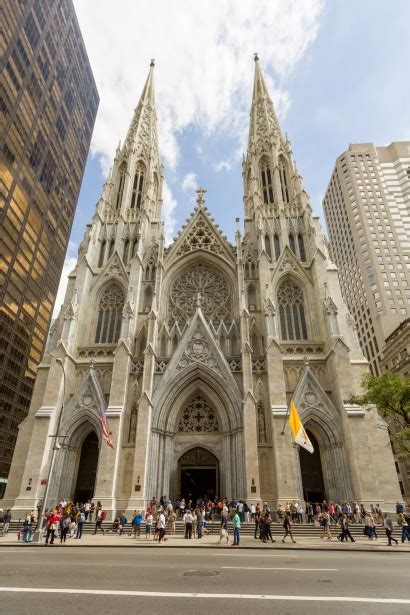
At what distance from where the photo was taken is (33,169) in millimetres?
50875

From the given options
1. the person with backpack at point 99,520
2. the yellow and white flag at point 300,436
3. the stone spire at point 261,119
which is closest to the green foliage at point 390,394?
the yellow and white flag at point 300,436

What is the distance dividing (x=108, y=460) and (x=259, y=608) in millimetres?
19555

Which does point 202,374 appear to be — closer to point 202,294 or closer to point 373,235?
point 202,294

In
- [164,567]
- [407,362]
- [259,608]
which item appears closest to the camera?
[259,608]

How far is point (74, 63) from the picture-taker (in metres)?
61.0

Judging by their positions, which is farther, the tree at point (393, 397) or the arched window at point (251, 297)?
the arched window at point (251, 297)

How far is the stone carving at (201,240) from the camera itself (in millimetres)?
34406

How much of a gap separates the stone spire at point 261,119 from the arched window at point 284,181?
3325 mm

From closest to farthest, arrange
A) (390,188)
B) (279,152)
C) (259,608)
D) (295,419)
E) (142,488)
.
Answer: (259,608) → (295,419) → (142,488) → (279,152) → (390,188)

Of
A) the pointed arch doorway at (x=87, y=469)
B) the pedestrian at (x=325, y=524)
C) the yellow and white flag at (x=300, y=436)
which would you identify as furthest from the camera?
the pointed arch doorway at (x=87, y=469)

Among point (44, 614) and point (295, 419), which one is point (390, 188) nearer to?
point (295, 419)

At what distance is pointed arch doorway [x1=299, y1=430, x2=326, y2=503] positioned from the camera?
80.3ft

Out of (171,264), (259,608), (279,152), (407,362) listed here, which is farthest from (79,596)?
(407,362)

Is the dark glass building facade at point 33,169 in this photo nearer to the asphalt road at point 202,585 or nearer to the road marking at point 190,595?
the asphalt road at point 202,585
